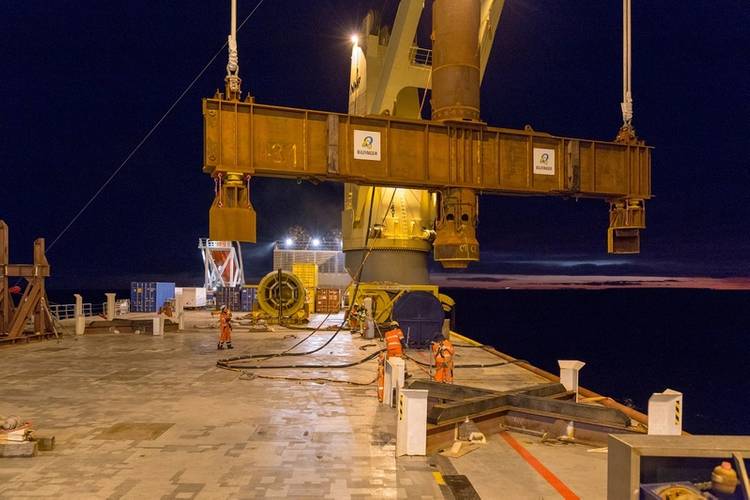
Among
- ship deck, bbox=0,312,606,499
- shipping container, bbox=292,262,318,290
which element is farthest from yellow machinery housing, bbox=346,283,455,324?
shipping container, bbox=292,262,318,290

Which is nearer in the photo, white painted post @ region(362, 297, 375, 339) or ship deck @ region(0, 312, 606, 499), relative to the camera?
ship deck @ region(0, 312, 606, 499)

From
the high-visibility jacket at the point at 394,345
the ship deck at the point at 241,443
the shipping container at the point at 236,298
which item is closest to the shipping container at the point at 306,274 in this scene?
the shipping container at the point at 236,298

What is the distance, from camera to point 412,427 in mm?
7301

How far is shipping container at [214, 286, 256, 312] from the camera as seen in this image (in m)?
35.5

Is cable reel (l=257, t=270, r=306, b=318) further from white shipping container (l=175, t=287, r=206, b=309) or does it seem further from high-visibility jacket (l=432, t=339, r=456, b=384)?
high-visibility jacket (l=432, t=339, r=456, b=384)

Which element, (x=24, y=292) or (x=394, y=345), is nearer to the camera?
(x=394, y=345)

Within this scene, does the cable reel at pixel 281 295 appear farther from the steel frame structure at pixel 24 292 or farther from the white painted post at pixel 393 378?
the white painted post at pixel 393 378

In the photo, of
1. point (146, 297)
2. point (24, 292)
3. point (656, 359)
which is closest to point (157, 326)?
point (24, 292)

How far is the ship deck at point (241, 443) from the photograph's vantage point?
6.29 m

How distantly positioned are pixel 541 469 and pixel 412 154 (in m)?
6.64

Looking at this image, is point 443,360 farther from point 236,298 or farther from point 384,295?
point 236,298

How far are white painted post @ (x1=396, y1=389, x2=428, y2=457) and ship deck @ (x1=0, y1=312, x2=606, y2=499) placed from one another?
0.21 meters

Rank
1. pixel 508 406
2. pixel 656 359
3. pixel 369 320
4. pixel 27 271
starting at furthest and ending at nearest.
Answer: pixel 656 359 → pixel 369 320 → pixel 27 271 → pixel 508 406

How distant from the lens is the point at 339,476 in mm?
6613
